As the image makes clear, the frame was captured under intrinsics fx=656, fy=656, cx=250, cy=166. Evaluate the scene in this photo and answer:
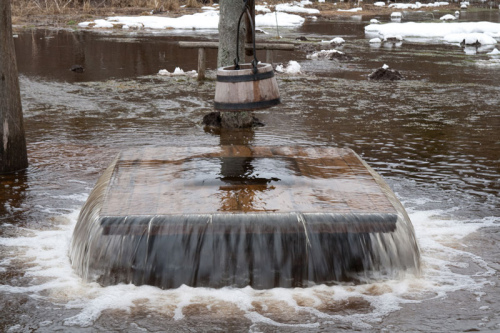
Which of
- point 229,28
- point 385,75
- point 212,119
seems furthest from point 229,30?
point 385,75

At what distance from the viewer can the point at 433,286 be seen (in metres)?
5.02

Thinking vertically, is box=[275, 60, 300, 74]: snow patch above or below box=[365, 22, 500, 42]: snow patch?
below

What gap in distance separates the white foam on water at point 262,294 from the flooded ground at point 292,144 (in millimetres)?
14

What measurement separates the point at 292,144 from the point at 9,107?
3.74 m

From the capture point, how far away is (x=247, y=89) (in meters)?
5.57

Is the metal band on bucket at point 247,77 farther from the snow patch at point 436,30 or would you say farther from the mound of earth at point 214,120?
the snow patch at point 436,30

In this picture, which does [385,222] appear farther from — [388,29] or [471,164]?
[388,29]

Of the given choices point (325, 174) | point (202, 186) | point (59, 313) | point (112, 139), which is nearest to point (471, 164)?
point (325, 174)

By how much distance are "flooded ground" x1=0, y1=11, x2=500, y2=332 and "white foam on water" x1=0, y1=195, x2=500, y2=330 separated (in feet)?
0.05

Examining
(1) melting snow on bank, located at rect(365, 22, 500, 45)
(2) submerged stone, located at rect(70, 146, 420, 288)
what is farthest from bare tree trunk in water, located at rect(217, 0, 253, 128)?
(1) melting snow on bank, located at rect(365, 22, 500, 45)

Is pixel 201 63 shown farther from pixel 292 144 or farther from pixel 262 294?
pixel 262 294

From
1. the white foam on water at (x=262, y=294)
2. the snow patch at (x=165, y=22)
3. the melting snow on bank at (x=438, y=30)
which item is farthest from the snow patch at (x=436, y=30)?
the white foam on water at (x=262, y=294)

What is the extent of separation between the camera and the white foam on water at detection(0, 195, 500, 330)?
4527mm

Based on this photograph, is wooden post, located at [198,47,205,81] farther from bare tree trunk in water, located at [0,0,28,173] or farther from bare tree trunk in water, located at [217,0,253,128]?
bare tree trunk in water, located at [0,0,28,173]
